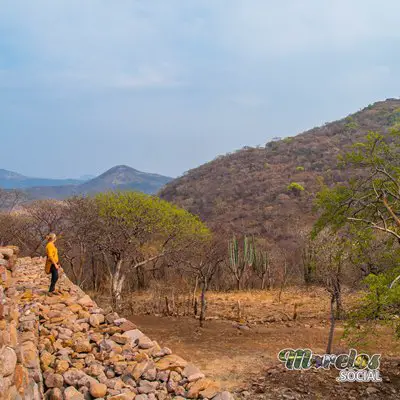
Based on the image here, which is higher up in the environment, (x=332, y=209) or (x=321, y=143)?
(x=321, y=143)

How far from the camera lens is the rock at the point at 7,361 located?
3236 mm

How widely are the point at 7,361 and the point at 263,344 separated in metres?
9.68

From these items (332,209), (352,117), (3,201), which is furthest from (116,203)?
(352,117)

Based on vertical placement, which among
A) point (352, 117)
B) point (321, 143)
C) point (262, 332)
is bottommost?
point (262, 332)

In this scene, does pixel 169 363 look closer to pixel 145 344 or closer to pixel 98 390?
pixel 145 344

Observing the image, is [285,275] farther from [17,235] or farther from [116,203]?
[17,235]

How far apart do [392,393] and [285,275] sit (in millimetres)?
15074

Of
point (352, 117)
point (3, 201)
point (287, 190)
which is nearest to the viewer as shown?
point (3, 201)

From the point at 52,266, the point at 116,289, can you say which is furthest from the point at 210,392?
the point at 116,289

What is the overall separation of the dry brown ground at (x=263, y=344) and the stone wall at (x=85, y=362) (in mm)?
4130

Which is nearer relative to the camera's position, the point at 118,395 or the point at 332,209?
the point at 118,395

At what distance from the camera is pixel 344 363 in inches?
377

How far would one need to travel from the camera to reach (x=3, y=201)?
1393 inches

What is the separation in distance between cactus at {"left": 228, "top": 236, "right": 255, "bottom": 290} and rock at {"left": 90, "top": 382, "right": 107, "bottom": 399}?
1900cm
